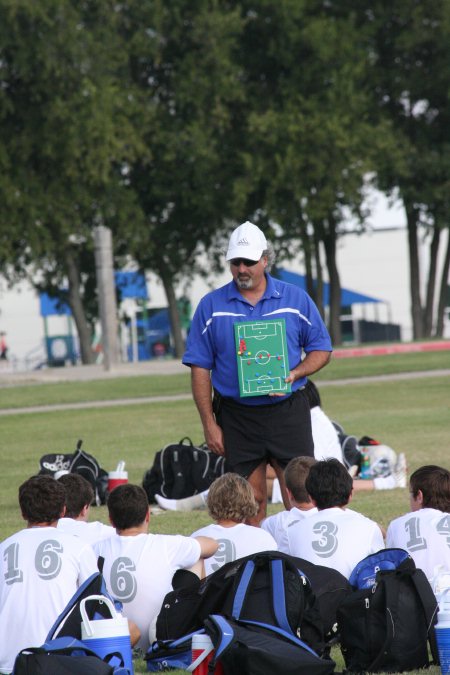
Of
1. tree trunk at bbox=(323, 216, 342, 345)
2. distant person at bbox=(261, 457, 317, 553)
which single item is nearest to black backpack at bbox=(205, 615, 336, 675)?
distant person at bbox=(261, 457, 317, 553)

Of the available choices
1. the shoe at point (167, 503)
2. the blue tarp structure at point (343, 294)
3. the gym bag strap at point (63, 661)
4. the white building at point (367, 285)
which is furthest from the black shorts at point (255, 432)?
the white building at point (367, 285)

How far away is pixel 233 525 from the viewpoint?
7398 mm

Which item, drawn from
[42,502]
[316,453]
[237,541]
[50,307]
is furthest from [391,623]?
[50,307]

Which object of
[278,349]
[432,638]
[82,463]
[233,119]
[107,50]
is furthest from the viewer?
[233,119]

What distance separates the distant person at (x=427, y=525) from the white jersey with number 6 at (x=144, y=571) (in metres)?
1.07

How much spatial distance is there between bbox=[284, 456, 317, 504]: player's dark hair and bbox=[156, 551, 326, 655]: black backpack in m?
1.52

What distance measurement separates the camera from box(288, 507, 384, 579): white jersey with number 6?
7148 millimetres

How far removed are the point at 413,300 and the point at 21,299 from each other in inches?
1325

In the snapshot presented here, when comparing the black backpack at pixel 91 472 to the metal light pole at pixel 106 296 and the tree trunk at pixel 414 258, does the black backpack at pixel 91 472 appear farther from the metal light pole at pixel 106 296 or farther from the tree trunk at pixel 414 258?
the tree trunk at pixel 414 258

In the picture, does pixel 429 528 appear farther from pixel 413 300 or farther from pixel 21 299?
pixel 21 299

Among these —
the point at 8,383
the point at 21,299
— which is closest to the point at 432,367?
the point at 8,383

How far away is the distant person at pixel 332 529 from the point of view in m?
7.15


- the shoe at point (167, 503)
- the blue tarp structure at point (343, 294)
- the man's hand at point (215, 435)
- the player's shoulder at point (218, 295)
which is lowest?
the shoe at point (167, 503)

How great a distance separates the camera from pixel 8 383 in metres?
34.1
